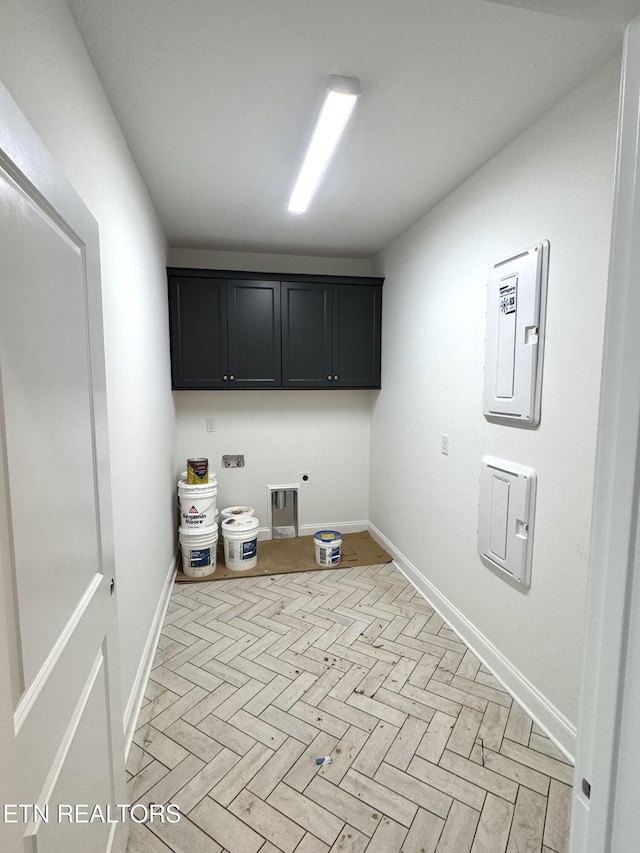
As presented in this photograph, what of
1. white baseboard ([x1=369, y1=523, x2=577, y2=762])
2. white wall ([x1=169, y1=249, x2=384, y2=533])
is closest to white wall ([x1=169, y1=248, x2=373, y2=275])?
white wall ([x1=169, y1=249, x2=384, y2=533])

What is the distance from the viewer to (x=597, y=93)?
1.55 metres

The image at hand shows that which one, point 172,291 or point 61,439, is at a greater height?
point 172,291

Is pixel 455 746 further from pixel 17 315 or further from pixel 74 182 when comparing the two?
pixel 74 182

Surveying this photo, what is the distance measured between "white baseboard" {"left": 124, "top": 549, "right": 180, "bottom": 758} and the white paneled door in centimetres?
58

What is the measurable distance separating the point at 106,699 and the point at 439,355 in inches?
100.0

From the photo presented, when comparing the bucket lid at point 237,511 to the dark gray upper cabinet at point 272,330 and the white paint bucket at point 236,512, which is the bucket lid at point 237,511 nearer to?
the white paint bucket at point 236,512

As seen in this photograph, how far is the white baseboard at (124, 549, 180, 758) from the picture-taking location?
1.78 metres

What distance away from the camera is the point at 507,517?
2068 millimetres

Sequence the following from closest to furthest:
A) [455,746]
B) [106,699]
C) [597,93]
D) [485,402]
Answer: [106,699], [597,93], [455,746], [485,402]

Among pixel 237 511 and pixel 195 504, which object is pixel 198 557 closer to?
pixel 195 504

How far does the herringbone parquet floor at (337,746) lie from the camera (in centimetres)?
142

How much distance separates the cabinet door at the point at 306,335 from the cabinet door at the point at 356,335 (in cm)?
9

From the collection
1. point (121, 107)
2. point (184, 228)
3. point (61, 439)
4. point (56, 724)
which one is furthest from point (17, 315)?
point (184, 228)

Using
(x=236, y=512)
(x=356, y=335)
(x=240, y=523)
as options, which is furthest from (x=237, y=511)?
(x=356, y=335)
